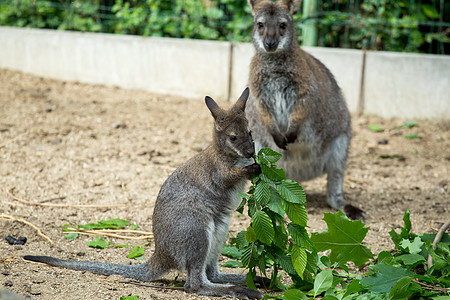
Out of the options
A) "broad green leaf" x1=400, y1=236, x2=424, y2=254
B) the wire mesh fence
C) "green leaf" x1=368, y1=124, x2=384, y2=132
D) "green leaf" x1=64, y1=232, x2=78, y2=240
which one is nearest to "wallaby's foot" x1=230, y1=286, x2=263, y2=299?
"broad green leaf" x1=400, y1=236, x2=424, y2=254

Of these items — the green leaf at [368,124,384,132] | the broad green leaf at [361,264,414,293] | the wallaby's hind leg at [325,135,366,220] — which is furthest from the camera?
the green leaf at [368,124,384,132]

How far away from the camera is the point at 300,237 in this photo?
293 centimetres

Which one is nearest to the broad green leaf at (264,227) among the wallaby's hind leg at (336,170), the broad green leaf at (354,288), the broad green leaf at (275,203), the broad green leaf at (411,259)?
the broad green leaf at (275,203)

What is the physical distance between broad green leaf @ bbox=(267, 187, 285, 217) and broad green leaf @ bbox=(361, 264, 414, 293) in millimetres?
526

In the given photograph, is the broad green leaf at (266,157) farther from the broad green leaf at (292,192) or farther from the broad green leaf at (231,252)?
the broad green leaf at (231,252)

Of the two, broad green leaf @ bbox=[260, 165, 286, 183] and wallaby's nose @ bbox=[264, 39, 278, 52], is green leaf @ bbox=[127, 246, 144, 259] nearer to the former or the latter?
broad green leaf @ bbox=[260, 165, 286, 183]

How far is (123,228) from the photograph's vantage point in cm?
404

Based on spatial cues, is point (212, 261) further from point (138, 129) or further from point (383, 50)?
point (383, 50)

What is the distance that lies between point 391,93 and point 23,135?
4.13 m

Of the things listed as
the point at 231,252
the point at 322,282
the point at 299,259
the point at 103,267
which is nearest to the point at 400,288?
the point at 322,282

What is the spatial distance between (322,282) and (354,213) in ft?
5.49

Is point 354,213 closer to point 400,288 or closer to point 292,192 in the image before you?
point 292,192

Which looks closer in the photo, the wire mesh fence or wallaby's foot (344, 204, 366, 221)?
wallaby's foot (344, 204, 366, 221)

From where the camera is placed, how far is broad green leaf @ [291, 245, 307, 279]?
290 centimetres
